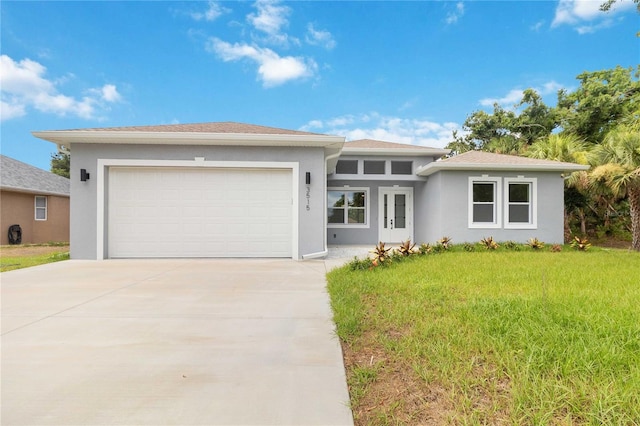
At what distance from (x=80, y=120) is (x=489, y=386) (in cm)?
2608

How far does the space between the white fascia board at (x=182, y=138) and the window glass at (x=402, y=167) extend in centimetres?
471

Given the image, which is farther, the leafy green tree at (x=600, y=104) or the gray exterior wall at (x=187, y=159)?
the leafy green tree at (x=600, y=104)

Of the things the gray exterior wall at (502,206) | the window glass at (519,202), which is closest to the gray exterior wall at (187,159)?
the gray exterior wall at (502,206)

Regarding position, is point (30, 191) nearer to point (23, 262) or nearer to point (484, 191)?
point (23, 262)

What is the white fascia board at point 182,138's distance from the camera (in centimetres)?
764

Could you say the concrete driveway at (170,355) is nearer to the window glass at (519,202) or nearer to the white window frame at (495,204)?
the white window frame at (495,204)

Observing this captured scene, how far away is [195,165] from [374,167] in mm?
6895

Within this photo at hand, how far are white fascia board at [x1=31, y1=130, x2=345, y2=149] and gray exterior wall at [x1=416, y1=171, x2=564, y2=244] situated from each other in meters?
4.54

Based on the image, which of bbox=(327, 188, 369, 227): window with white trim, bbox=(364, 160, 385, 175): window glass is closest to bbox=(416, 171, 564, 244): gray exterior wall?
bbox=(364, 160, 385, 175): window glass

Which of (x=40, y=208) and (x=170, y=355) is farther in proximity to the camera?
(x=40, y=208)

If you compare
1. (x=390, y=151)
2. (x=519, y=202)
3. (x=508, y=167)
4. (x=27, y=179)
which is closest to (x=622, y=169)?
(x=519, y=202)

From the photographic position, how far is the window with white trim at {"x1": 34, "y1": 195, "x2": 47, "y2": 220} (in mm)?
14523

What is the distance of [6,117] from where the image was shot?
560 inches

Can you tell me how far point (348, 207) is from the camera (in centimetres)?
1231
